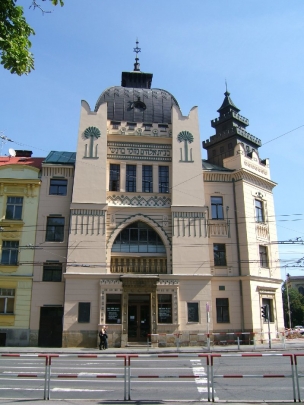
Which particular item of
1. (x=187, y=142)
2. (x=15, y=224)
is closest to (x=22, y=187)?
(x=15, y=224)

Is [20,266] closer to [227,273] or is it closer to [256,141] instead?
[227,273]

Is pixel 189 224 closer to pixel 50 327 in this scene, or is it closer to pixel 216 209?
pixel 216 209

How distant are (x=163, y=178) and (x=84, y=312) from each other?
36.9 ft

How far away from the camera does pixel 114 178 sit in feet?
101

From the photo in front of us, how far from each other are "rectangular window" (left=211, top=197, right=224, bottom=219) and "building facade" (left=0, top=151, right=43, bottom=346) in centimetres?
1299

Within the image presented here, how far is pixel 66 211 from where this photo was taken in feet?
98.4

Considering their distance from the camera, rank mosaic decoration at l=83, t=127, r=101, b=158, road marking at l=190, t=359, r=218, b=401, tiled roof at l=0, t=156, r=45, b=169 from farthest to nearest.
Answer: tiled roof at l=0, t=156, r=45, b=169 → mosaic decoration at l=83, t=127, r=101, b=158 → road marking at l=190, t=359, r=218, b=401

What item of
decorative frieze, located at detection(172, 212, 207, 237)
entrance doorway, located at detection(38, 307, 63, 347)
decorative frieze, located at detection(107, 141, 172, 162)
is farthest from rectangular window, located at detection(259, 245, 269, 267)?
entrance doorway, located at detection(38, 307, 63, 347)

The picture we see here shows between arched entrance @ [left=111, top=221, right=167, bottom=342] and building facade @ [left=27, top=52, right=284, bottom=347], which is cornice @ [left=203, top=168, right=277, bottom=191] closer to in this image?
building facade @ [left=27, top=52, right=284, bottom=347]

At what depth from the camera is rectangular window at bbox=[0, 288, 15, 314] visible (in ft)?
91.4

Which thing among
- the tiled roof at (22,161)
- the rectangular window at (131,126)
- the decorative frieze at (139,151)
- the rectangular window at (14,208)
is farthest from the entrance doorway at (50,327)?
the rectangular window at (131,126)

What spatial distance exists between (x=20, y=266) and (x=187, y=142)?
1507cm

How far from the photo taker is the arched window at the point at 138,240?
96.5 feet

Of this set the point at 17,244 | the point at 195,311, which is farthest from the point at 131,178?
the point at 195,311
